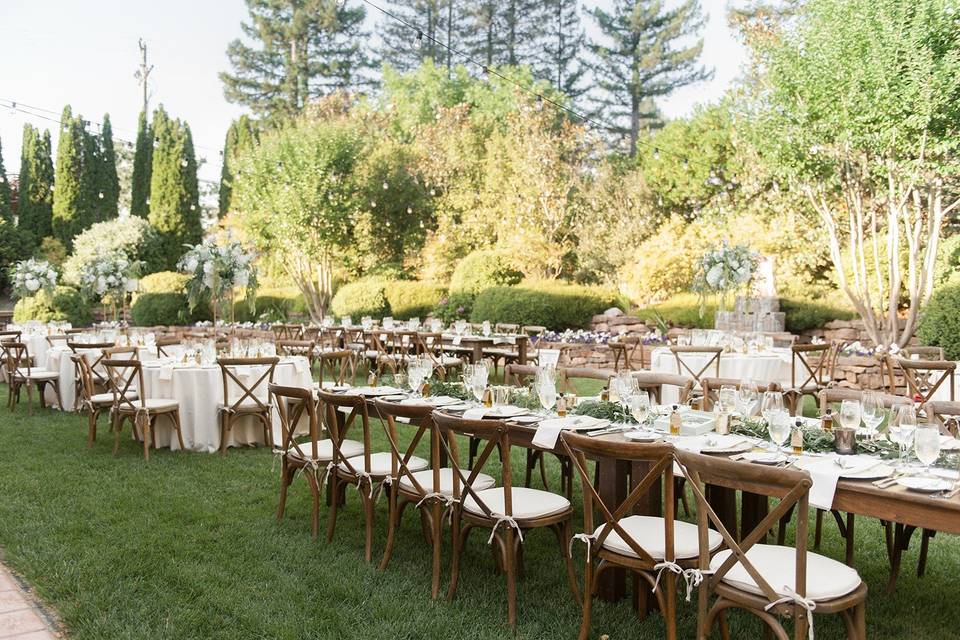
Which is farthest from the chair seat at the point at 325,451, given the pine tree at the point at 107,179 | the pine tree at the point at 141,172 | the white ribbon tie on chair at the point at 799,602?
the pine tree at the point at 107,179

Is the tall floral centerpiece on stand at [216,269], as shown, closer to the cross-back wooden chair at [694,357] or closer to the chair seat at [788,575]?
the cross-back wooden chair at [694,357]

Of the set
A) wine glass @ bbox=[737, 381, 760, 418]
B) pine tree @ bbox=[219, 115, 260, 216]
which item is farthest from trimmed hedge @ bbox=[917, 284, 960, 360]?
pine tree @ bbox=[219, 115, 260, 216]

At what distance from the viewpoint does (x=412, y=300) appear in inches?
666

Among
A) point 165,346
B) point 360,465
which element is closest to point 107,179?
point 165,346

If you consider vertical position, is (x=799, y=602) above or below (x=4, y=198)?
below

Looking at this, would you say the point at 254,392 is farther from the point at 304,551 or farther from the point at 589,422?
the point at 589,422

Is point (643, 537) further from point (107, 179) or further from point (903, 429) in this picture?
point (107, 179)

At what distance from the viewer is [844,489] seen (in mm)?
2496

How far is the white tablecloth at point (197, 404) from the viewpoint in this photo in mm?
6598

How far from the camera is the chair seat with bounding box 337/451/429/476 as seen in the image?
13.0 feet

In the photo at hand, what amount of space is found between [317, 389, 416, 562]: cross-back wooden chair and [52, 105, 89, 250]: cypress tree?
25217 mm

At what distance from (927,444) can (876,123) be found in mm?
8925

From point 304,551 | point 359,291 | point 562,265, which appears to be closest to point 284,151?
point 359,291

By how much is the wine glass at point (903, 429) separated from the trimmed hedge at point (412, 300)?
1420 cm
